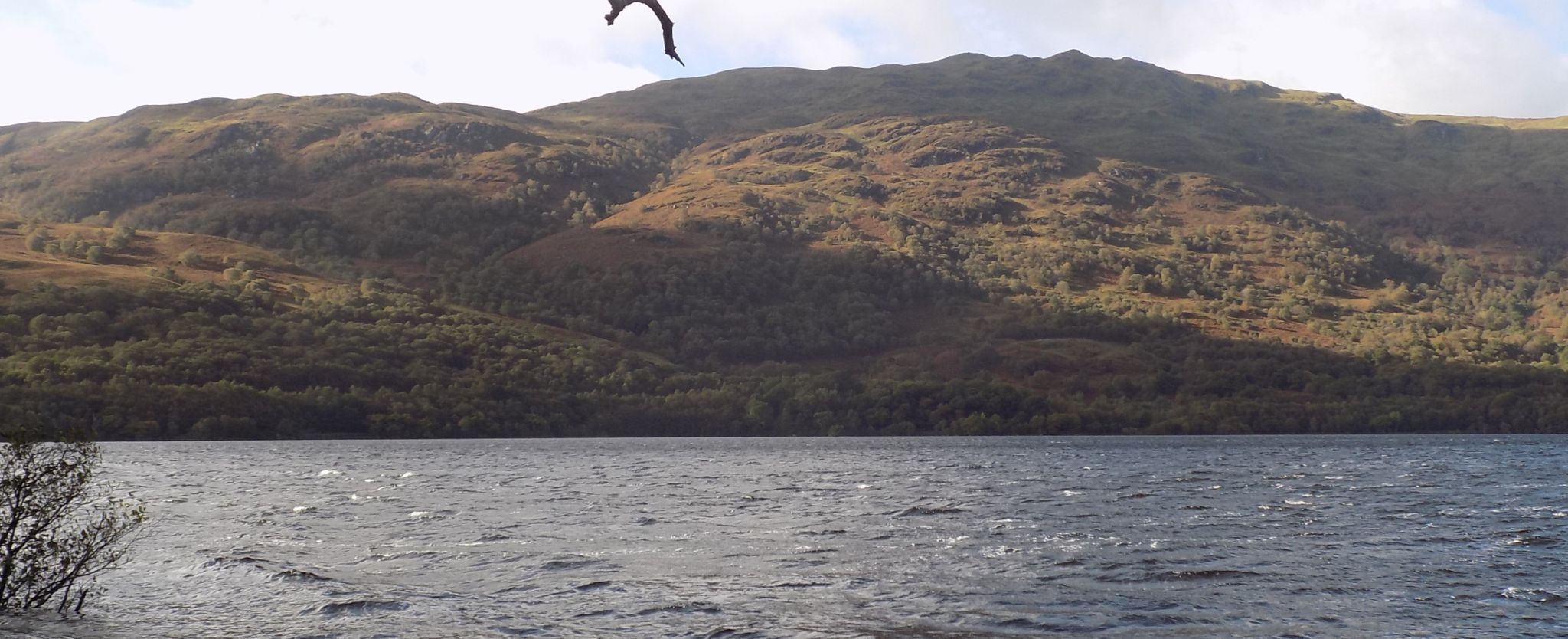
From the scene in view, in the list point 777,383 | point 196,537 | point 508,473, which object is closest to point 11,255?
point 777,383

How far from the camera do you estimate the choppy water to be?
100ft

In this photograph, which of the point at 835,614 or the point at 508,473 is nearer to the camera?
the point at 835,614

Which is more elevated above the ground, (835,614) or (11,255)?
(11,255)

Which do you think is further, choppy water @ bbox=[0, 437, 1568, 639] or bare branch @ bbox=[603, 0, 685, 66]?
choppy water @ bbox=[0, 437, 1568, 639]

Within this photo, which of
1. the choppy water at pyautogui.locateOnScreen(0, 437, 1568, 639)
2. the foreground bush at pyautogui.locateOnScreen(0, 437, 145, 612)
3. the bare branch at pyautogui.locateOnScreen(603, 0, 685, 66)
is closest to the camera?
the bare branch at pyautogui.locateOnScreen(603, 0, 685, 66)

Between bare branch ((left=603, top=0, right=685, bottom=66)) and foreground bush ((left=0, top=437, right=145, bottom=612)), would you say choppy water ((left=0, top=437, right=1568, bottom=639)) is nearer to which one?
foreground bush ((left=0, top=437, right=145, bottom=612))

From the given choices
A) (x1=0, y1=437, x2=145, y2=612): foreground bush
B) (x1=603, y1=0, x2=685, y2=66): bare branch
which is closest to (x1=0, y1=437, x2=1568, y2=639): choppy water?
(x1=0, y1=437, x2=145, y2=612): foreground bush

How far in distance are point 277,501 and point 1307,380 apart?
560ft

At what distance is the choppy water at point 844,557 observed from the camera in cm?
3053

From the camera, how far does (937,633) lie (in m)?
29.1

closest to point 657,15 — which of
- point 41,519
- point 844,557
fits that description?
point 41,519

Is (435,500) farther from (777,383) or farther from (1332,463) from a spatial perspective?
(777,383)

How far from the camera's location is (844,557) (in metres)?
41.2

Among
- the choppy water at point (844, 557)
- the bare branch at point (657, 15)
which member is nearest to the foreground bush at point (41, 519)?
the choppy water at point (844, 557)
